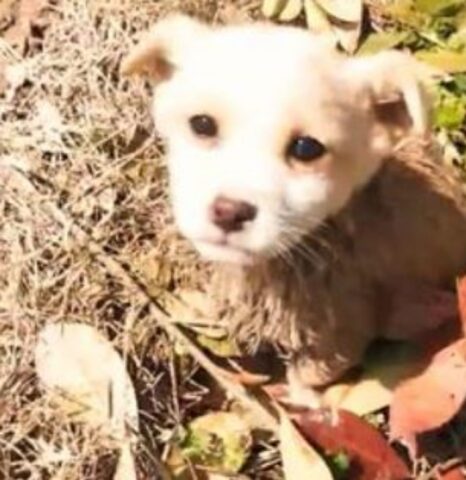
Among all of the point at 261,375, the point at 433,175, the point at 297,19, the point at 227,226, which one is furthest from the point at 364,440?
the point at 297,19

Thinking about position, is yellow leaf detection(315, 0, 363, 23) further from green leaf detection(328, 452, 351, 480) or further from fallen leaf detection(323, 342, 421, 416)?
green leaf detection(328, 452, 351, 480)

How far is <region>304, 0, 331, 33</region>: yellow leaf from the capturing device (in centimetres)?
341

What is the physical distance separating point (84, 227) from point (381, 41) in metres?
0.77

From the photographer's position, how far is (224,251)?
8.16ft

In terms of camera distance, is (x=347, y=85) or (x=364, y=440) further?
(x=364, y=440)

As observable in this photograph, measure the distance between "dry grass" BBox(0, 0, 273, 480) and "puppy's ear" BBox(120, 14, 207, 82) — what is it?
0.57 meters

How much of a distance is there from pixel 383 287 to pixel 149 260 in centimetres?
56

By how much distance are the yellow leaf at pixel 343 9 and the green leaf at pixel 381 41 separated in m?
0.06

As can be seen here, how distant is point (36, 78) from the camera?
3.38 m

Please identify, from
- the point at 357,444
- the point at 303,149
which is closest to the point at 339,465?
the point at 357,444

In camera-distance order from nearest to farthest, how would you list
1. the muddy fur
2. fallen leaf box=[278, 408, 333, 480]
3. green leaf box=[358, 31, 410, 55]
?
1. the muddy fur
2. fallen leaf box=[278, 408, 333, 480]
3. green leaf box=[358, 31, 410, 55]

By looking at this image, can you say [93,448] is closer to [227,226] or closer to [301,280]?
[301,280]

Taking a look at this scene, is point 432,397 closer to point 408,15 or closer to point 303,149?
point 303,149

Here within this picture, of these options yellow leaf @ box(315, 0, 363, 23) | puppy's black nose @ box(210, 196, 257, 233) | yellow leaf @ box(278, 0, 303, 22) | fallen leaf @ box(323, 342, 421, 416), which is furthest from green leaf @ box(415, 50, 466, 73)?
puppy's black nose @ box(210, 196, 257, 233)
